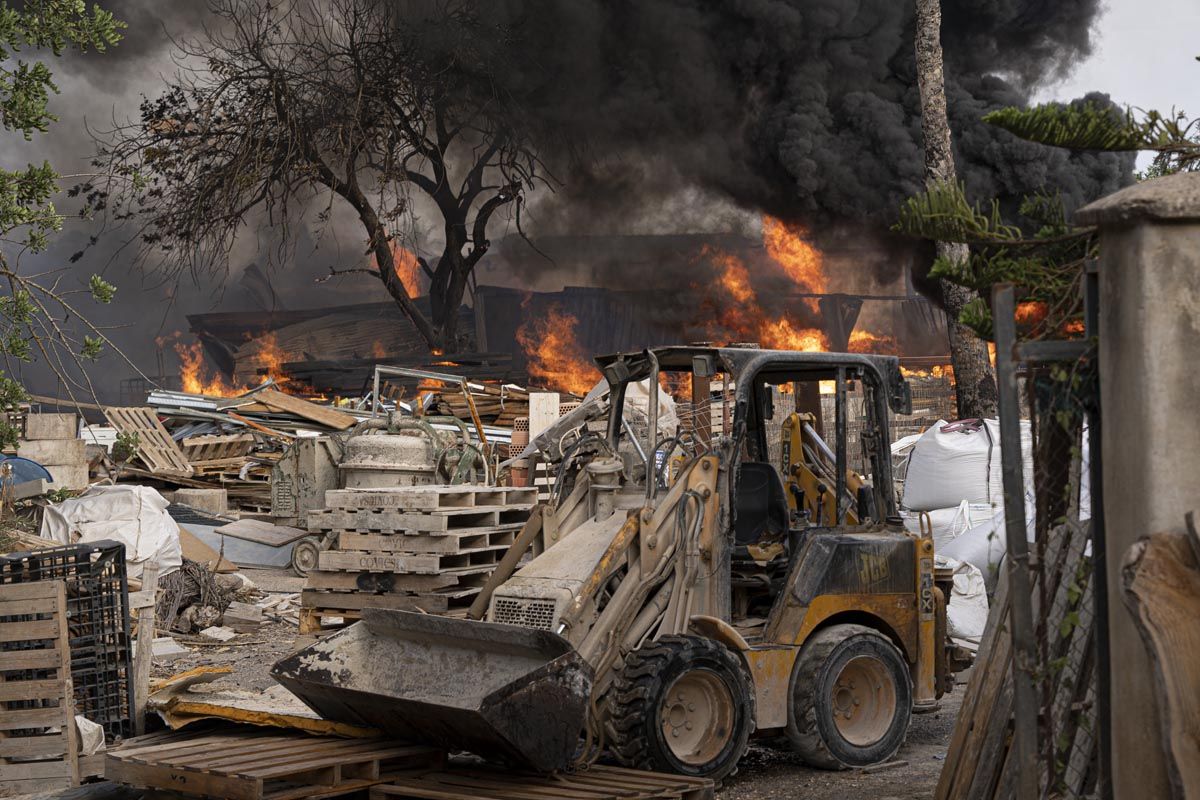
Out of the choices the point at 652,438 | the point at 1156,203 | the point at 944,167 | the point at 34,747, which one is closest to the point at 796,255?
the point at 944,167

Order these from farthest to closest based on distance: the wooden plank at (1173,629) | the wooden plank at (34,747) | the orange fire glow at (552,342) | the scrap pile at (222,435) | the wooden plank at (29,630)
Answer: the orange fire glow at (552,342) → the scrap pile at (222,435) → the wooden plank at (29,630) → the wooden plank at (34,747) → the wooden plank at (1173,629)

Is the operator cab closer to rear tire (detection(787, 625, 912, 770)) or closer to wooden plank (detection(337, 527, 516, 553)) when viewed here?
rear tire (detection(787, 625, 912, 770))

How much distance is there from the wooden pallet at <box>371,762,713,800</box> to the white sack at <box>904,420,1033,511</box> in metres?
6.94

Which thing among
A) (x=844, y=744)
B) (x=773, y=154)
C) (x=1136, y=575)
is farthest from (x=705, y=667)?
(x=773, y=154)

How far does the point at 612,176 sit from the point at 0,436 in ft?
66.6

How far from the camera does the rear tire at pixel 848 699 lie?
24.0ft

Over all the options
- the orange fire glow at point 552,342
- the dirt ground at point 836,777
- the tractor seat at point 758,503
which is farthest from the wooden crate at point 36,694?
the orange fire glow at point 552,342

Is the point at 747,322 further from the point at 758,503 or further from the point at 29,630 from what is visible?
the point at 29,630

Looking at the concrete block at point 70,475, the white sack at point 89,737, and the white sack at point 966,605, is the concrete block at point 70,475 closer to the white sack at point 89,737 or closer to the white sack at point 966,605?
the white sack at point 89,737

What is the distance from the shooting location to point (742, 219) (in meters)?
26.9

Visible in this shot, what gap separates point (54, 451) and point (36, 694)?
30.2 ft

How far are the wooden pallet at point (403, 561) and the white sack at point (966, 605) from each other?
12.2ft

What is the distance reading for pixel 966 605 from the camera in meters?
10.5

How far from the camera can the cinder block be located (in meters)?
15.4
